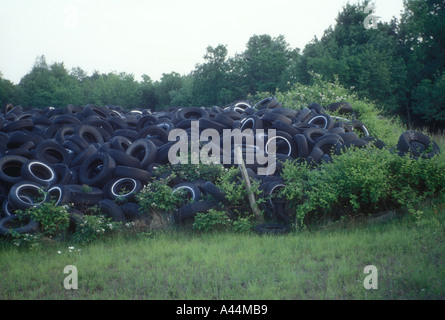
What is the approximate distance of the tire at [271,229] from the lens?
26.2 ft

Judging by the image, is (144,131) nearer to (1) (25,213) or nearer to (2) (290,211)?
(1) (25,213)

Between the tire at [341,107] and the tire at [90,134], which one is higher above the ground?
the tire at [341,107]

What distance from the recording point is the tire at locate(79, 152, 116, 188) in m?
10.2

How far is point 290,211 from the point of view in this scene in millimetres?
8602

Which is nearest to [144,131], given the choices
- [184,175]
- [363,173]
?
[184,175]

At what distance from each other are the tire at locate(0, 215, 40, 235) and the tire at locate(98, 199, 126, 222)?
1476mm

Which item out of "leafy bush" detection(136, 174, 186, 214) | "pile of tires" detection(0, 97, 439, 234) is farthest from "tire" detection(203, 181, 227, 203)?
"leafy bush" detection(136, 174, 186, 214)

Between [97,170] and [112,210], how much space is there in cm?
262

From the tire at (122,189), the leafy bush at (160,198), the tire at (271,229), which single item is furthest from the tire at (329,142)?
the tire at (122,189)

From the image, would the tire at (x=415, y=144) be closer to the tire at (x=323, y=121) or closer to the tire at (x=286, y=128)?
the tire at (x=323, y=121)

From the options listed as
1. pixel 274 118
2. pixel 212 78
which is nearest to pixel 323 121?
pixel 274 118

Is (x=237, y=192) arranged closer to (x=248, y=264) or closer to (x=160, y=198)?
(x=160, y=198)

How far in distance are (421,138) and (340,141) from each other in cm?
229

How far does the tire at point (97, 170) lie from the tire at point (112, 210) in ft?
3.92
